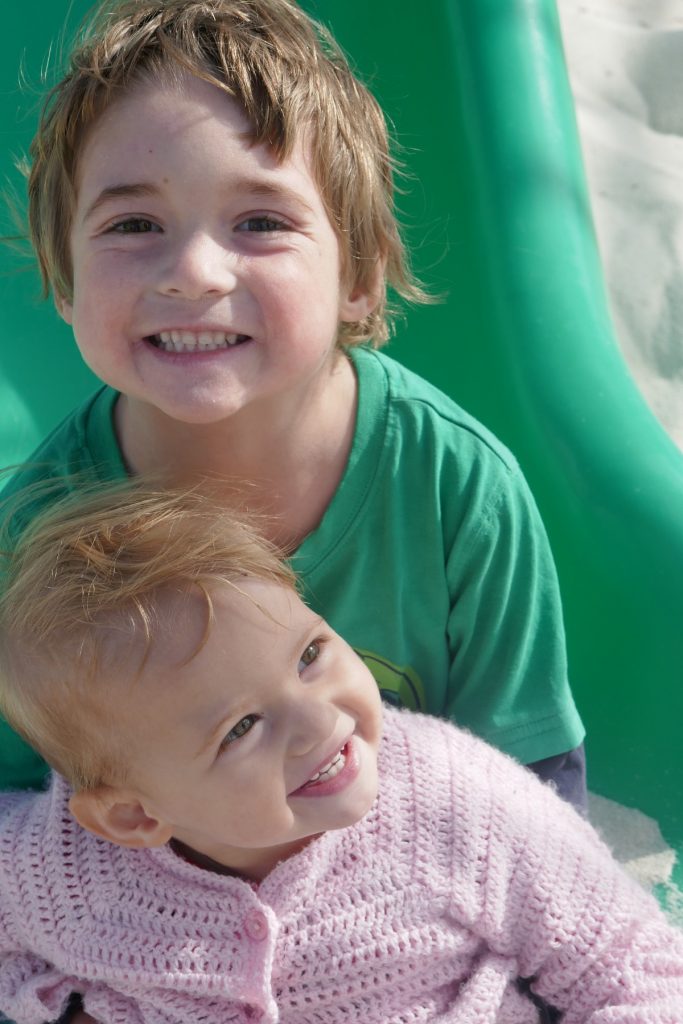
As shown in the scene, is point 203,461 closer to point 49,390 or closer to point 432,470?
point 432,470

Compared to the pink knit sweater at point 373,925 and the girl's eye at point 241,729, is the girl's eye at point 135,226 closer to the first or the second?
the girl's eye at point 241,729

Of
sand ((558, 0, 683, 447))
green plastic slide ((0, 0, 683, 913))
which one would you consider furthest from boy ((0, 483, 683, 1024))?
sand ((558, 0, 683, 447))

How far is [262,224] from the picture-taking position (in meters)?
1.18

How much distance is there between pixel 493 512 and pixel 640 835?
50cm

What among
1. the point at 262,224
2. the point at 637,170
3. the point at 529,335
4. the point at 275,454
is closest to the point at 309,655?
the point at 275,454

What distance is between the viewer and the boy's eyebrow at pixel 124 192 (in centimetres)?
114

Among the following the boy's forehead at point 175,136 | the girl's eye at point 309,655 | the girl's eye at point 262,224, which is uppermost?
the boy's forehead at point 175,136

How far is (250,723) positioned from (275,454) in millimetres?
365

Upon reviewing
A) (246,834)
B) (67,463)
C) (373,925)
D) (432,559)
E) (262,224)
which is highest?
(262,224)

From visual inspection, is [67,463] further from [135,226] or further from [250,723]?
[250,723]

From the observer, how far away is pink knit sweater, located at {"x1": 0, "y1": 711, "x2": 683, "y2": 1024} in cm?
116

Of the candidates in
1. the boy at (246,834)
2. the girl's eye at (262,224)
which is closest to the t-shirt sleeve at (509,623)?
the boy at (246,834)

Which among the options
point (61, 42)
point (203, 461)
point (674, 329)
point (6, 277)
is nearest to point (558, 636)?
point (203, 461)

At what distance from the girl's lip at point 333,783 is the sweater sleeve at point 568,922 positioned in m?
0.15
